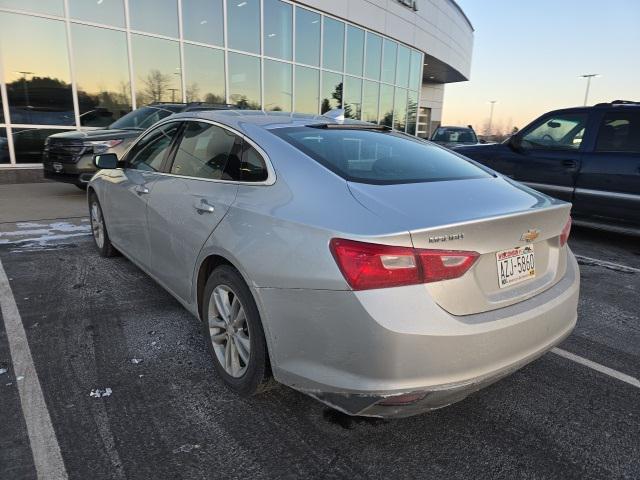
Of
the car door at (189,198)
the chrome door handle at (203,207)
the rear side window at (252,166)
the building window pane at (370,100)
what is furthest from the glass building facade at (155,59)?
the rear side window at (252,166)

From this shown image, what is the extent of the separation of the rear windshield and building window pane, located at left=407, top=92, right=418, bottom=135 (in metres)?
20.9

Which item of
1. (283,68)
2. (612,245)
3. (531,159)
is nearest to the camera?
(612,245)

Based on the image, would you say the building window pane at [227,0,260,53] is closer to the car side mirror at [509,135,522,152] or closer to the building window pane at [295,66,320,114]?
the building window pane at [295,66,320,114]

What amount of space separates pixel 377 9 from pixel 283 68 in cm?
593

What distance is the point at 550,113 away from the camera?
22.9ft

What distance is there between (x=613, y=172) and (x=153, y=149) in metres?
5.74

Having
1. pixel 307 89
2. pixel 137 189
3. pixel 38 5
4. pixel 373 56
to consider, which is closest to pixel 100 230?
pixel 137 189

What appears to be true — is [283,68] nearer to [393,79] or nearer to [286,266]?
[393,79]

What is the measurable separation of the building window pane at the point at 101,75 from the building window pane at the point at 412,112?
1502cm

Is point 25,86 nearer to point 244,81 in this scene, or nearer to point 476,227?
point 244,81

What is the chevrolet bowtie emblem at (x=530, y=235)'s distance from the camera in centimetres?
222

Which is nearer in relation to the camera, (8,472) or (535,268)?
(8,472)

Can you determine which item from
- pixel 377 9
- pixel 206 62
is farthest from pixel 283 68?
pixel 377 9

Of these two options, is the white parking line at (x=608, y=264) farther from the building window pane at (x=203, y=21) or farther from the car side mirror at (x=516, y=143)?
the building window pane at (x=203, y=21)
